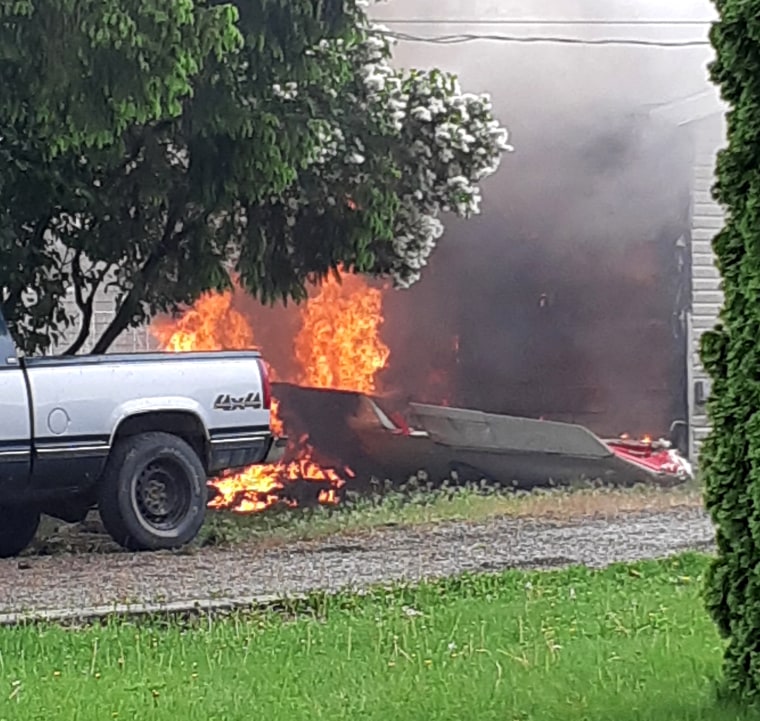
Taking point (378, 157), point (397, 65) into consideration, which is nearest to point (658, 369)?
point (397, 65)

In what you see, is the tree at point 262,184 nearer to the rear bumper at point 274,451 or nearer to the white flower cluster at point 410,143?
the white flower cluster at point 410,143

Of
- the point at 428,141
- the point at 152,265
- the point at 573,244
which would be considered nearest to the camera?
the point at 152,265

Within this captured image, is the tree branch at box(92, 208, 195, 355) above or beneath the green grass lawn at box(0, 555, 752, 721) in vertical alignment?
above

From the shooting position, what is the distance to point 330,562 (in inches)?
383

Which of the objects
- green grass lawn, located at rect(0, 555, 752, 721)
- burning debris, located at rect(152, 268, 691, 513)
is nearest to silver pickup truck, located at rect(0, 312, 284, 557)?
green grass lawn, located at rect(0, 555, 752, 721)

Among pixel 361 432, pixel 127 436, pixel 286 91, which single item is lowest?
pixel 361 432

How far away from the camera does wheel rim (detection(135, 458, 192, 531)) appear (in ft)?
35.8

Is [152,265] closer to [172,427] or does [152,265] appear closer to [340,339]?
[172,427]

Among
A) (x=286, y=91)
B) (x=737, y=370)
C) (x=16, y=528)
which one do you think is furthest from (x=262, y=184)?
(x=737, y=370)

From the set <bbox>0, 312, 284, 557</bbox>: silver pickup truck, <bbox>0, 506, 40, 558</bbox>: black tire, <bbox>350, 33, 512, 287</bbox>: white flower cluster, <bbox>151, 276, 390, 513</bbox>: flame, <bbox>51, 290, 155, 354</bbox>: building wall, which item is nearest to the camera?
<bbox>0, 312, 284, 557</bbox>: silver pickup truck

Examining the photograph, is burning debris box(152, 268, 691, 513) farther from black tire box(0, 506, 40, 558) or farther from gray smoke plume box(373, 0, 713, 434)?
black tire box(0, 506, 40, 558)

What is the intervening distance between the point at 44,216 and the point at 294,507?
147 inches

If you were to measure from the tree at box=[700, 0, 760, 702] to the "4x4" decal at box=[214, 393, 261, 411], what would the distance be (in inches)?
241

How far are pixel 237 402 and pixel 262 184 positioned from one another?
69.4 inches
